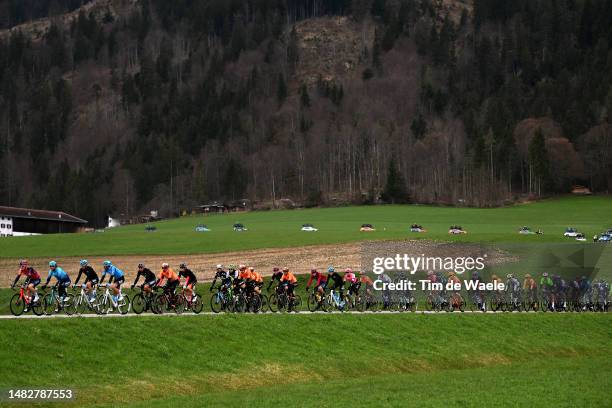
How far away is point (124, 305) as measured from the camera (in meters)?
39.2

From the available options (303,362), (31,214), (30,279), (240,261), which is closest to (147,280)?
(30,279)

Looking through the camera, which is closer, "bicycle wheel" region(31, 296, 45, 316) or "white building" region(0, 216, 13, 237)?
"bicycle wheel" region(31, 296, 45, 316)

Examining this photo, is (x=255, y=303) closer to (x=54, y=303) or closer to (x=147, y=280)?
(x=147, y=280)

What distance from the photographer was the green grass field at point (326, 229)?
83.2 meters

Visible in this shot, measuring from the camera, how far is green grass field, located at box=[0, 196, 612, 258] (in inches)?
3278

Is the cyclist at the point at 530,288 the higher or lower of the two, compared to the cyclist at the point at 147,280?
lower

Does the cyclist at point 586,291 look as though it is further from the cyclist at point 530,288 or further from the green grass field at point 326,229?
the green grass field at point 326,229

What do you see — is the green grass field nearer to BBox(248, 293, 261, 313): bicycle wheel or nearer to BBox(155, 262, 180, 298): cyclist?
BBox(248, 293, 261, 313): bicycle wheel

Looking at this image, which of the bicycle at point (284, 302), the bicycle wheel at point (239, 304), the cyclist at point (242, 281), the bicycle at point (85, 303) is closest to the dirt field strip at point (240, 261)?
the bicycle at point (284, 302)

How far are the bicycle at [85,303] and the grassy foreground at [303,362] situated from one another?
5.24 meters

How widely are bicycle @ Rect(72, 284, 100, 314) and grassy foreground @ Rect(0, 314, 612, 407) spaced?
5237 millimetres

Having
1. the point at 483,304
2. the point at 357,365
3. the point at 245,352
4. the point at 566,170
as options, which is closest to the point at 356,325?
the point at 357,365

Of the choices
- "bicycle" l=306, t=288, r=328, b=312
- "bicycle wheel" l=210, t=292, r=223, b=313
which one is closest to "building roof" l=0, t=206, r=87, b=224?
"bicycle wheel" l=210, t=292, r=223, b=313

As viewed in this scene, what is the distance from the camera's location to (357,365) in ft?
108
